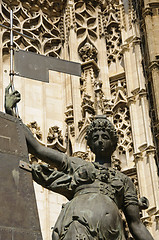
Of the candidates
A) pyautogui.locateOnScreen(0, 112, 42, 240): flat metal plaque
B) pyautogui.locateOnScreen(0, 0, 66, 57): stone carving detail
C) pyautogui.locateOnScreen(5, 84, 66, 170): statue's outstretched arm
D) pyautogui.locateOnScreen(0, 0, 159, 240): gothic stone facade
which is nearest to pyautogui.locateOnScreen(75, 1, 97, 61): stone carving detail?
pyautogui.locateOnScreen(0, 0, 159, 240): gothic stone facade

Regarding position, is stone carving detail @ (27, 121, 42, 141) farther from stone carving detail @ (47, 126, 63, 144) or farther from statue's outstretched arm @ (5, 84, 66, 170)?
statue's outstretched arm @ (5, 84, 66, 170)

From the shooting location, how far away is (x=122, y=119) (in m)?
12.6

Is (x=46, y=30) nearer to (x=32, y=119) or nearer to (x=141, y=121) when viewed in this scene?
(x=32, y=119)

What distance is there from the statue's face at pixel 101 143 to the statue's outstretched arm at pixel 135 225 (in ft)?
1.57

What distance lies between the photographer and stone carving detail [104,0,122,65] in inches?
536

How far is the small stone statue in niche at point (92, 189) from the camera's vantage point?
4.19 m

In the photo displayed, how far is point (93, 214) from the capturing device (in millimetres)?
4203

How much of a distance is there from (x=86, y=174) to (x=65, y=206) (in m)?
0.29

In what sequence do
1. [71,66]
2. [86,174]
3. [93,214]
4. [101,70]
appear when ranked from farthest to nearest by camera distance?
[101,70] < [71,66] < [86,174] < [93,214]

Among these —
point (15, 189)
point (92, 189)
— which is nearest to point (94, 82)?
point (92, 189)

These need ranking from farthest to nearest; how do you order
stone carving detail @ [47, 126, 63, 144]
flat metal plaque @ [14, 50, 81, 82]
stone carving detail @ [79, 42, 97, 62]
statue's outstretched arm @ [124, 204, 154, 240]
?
stone carving detail @ [79, 42, 97, 62], stone carving detail @ [47, 126, 63, 144], flat metal plaque @ [14, 50, 81, 82], statue's outstretched arm @ [124, 204, 154, 240]

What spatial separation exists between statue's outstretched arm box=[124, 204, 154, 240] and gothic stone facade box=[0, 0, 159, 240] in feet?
20.1

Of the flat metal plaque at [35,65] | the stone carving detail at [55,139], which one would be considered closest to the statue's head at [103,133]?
the flat metal plaque at [35,65]

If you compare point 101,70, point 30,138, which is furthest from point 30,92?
point 30,138
